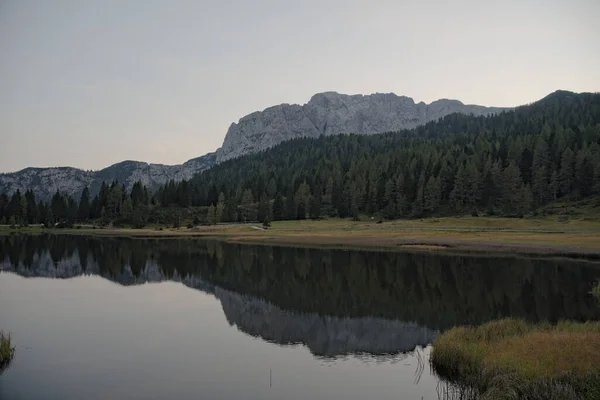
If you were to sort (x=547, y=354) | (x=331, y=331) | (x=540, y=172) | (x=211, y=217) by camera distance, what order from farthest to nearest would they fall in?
(x=211, y=217) → (x=540, y=172) → (x=331, y=331) → (x=547, y=354)

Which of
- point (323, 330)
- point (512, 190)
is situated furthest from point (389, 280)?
point (512, 190)

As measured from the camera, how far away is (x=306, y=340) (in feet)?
94.0

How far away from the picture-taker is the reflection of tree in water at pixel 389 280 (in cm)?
3541

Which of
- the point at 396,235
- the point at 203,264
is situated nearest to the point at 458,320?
the point at 203,264

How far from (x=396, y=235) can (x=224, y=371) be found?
270 feet

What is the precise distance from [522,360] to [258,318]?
20821 mm

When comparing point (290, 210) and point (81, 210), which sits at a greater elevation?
point (81, 210)

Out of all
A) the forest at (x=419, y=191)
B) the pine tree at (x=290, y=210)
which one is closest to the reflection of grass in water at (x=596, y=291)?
the forest at (x=419, y=191)

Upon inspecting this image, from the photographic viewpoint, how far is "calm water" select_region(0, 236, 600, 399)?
2002 centimetres

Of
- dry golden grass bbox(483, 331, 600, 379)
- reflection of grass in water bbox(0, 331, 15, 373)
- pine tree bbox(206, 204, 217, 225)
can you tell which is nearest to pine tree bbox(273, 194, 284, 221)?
pine tree bbox(206, 204, 217, 225)

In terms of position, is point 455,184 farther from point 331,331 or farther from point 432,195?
point 331,331

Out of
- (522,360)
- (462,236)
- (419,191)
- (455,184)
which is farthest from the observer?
(419,191)

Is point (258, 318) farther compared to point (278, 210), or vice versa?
point (278, 210)

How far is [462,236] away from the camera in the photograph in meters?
89.8
